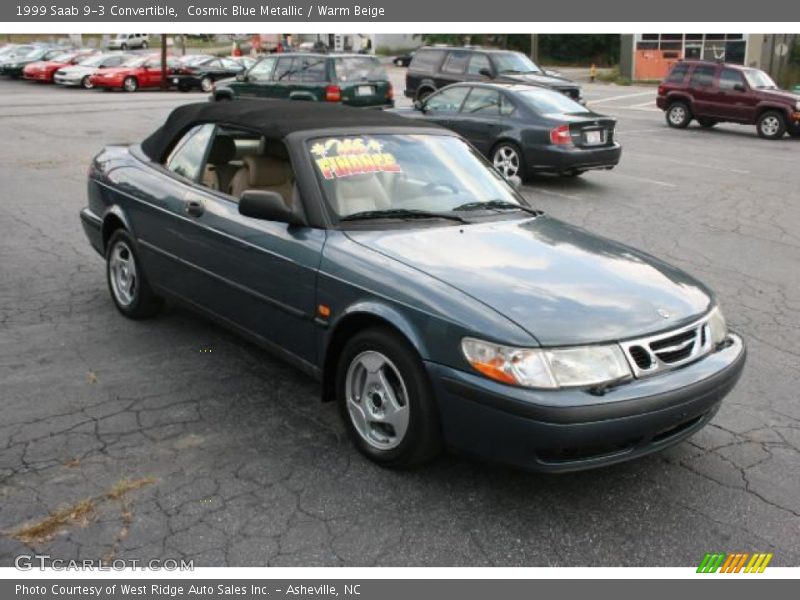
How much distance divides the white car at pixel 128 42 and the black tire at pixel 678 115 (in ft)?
159

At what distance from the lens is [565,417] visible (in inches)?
126

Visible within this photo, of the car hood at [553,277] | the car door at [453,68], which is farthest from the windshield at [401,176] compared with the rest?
the car door at [453,68]

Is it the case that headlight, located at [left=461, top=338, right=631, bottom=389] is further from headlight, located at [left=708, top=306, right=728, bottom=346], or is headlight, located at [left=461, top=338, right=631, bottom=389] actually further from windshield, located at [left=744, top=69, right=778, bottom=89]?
windshield, located at [left=744, top=69, right=778, bottom=89]

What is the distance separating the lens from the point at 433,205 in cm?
456

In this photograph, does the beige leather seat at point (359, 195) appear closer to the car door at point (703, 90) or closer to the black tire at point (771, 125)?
the black tire at point (771, 125)

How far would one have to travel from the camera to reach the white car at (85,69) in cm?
3178

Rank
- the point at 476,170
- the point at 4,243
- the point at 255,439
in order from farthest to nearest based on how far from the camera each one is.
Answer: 1. the point at 4,243
2. the point at 476,170
3. the point at 255,439

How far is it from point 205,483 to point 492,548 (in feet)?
4.22

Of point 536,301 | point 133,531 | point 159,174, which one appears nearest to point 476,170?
point 536,301

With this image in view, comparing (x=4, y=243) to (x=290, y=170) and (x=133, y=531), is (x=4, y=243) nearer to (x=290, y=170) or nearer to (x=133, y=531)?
(x=290, y=170)

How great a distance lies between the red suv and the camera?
19.3m

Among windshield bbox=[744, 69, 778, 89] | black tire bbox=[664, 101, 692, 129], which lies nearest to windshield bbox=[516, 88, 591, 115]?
windshield bbox=[744, 69, 778, 89]

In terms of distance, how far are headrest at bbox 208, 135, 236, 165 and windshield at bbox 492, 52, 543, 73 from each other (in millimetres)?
15568

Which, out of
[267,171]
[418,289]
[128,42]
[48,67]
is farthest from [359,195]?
[128,42]
